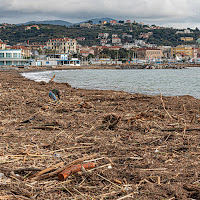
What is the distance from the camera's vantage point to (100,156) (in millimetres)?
5473

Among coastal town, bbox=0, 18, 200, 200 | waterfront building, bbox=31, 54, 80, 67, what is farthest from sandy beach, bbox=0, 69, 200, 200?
waterfront building, bbox=31, 54, 80, 67

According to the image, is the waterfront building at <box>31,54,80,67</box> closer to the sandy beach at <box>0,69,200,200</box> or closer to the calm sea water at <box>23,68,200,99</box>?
the calm sea water at <box>23,68,200,99</box>

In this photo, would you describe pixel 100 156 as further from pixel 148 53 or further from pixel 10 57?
pixel 148 53

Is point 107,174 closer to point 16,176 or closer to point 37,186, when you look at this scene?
point 37,186

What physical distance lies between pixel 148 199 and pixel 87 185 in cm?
95

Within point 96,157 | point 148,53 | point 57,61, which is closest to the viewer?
point 96,157

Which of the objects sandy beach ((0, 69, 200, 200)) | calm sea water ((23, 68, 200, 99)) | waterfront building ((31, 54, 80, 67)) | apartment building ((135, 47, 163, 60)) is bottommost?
calm sea water ((23, 68, 200, 99))

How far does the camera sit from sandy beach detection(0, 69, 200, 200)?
13.3 ft

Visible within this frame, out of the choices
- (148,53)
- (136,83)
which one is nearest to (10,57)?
(136,83)

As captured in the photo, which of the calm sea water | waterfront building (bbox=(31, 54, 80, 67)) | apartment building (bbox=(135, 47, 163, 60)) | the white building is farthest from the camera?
apartment building (bbox=(135, 47, 163, 60))

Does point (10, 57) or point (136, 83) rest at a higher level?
point (10, 57)

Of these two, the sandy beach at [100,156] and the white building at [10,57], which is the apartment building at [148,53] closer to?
the white building at [10,57]

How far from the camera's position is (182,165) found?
5.06 metres

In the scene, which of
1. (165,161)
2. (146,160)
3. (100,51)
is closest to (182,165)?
(165,161)
